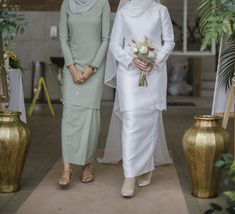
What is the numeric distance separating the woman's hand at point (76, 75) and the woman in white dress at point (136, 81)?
0.36 meters

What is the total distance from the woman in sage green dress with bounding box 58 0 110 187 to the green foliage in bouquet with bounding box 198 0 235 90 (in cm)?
107

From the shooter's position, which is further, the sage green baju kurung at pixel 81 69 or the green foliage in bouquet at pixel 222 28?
the sage green baju kurung at pixel 81 69

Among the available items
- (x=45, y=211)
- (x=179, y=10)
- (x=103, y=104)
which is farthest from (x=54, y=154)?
(x=179, y=10)

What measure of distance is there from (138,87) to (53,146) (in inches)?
116

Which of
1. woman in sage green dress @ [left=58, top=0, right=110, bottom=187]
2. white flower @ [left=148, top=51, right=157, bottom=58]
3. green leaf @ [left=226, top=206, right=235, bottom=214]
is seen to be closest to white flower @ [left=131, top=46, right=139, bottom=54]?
white flower @ [left=148, top=51, right=157, bottom=58]

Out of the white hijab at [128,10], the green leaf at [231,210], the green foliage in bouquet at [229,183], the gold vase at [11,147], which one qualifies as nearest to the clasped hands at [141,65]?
the white hijab at [128,10]

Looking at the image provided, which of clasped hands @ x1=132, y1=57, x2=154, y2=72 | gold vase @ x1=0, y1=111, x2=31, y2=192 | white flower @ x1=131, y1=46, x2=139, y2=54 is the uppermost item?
white flower @ x1=131, y1=46, x2=139, y2=54

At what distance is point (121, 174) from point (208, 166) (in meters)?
1.33

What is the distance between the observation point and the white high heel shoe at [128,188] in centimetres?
512

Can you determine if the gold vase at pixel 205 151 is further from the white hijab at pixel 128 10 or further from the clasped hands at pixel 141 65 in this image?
the white hijab at pixel 128 10

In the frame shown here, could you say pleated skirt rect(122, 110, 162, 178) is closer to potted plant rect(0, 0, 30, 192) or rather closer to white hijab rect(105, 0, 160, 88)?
white hijab rect(105, 0, 160, 88)

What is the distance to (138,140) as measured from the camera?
17.1 feet

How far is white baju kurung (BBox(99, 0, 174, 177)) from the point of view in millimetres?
5203

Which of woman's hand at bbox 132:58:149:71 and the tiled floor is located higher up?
woman's hand at bbox 132:58:149:71
